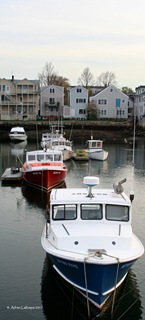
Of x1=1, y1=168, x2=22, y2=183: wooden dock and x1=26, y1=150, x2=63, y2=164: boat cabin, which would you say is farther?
x1=1, y1=168, x2=22, y2=183: wooden dock

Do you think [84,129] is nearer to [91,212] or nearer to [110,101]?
[110,101]

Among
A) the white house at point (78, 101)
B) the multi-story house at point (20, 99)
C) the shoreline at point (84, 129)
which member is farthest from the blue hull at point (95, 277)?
the white house at point (78, 101)

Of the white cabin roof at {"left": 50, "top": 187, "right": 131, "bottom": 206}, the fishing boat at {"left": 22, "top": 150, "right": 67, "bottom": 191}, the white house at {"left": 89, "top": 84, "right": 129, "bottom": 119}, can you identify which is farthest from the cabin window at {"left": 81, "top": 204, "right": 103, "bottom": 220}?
the white house at {"left": 89, "top": 84, "right": 129, "bottom": 119}

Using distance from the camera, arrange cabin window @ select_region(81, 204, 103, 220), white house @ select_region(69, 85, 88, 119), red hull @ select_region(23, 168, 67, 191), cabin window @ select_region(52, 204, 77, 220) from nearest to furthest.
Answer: cabin window @ select_region(81, 204, 103, 220)
cabin window @ select_region(52, 204, 77, 220)
red hull @ select_region(23, 168, 67, 191)
white house @ select_region(69, 85, 88, 119)

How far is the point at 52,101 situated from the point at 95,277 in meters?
92.2

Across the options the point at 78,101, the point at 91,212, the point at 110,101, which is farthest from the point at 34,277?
the point at 78,101

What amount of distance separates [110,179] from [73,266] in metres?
27.8

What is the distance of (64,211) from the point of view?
16844mm

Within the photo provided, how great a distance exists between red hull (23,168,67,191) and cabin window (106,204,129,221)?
1745cm

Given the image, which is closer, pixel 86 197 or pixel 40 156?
pixel 86 197

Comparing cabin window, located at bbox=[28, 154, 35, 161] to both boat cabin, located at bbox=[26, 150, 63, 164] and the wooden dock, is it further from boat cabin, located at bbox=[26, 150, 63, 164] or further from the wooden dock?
the wooden dock

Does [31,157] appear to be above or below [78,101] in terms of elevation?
below

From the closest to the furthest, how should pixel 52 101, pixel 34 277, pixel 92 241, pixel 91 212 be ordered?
pixel 92 241 → pixel 91 212 → pixel 34 277 → pixel 52 101

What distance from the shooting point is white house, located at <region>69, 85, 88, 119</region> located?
344 ft
